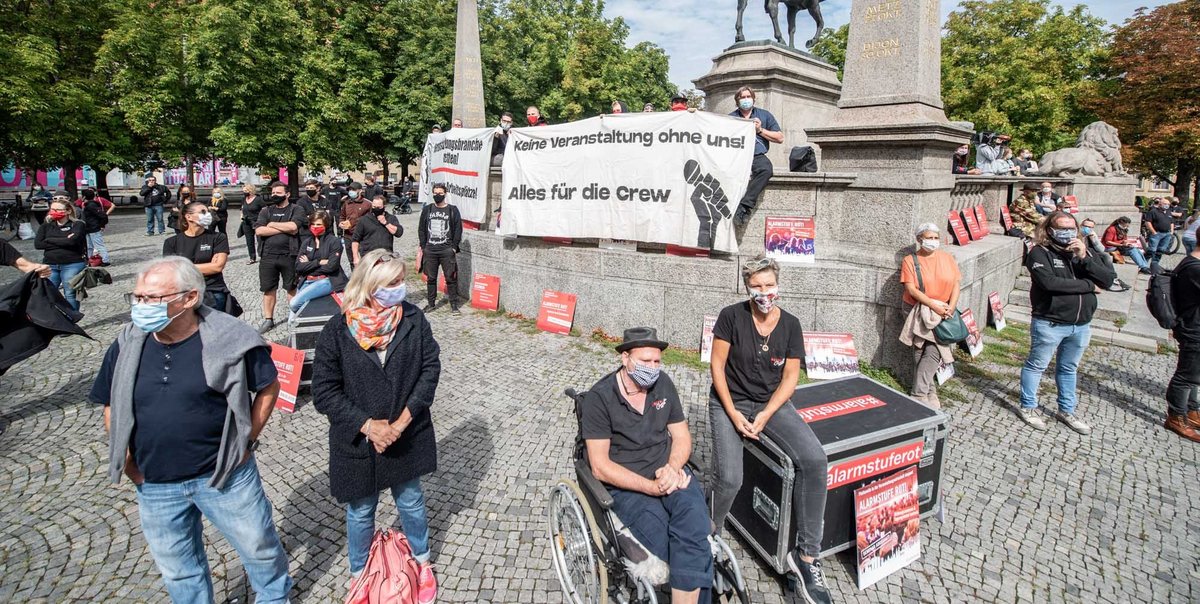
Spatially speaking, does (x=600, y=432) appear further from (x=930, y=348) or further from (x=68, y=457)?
(x=68, y=457)

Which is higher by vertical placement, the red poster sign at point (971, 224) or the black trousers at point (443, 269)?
the red poster sign at point (971, 224)

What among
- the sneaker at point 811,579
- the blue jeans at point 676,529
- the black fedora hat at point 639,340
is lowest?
the sneaker at point 811,579

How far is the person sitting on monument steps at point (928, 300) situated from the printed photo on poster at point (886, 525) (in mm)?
2510

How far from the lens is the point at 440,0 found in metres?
34.5

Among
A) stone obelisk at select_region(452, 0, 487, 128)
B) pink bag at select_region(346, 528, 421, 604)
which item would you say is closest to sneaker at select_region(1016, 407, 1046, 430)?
pink bag at select_region(346, 528, 421, 604)

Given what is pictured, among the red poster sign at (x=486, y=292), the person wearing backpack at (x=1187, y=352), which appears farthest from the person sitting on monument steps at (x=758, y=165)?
the red poster sign at (x=486, y=292)

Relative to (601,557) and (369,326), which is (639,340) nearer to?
(601,557)

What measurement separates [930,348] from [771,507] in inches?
128

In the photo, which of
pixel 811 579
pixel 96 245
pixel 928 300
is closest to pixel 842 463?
pixel 811 579

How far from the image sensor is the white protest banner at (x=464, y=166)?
10.4 m

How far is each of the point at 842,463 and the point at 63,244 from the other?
34.1 feet

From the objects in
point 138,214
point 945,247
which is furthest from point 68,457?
point 138,214

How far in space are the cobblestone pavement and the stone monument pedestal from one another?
646cm

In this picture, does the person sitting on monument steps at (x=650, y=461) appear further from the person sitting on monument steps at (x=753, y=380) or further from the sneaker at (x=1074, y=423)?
the sneaker at (x=1074, y=423)
